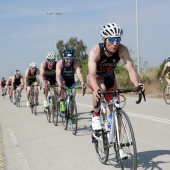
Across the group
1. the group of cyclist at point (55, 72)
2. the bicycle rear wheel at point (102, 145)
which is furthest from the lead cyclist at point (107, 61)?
the group of cyclist at point (55, 72)

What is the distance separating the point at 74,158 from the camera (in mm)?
6359

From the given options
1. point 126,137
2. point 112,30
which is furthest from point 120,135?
point 112,30

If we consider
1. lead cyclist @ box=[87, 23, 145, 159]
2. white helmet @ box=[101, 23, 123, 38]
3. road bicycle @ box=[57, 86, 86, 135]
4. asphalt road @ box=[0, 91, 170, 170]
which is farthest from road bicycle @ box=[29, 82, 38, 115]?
white helmet @ box=[101, 23, 123, 38]

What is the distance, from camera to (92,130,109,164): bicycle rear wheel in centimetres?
564


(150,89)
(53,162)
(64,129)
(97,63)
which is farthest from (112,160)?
(150,89)

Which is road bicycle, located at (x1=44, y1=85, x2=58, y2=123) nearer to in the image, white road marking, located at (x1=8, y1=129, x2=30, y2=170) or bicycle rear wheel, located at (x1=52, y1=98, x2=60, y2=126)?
bicycle rear wheel, located at (x1=52, y1=98, x2=60, y2=126)

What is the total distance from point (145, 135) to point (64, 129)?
95.4 inches

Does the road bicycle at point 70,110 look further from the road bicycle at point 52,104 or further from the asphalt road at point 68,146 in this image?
the road bicycle at point 52,104

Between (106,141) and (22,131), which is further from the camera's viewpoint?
(22,131)

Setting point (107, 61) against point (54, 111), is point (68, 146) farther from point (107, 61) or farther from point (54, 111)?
point (54, 111)

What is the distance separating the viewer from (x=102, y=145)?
19.4ft

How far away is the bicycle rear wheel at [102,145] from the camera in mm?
5637

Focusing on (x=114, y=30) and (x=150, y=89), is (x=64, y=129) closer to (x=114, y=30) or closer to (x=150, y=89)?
(x=114, y=30)

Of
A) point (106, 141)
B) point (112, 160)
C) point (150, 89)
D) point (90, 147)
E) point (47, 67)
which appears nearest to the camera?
point (106, 141)
